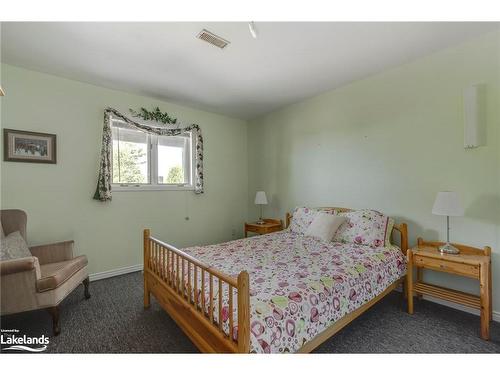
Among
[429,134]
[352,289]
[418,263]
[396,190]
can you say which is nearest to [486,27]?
[429,134]

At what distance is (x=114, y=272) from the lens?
314 cm

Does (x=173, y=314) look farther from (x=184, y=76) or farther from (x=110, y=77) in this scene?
(x=110, y=77)

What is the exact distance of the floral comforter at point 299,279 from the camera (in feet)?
4.22

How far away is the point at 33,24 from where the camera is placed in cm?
187

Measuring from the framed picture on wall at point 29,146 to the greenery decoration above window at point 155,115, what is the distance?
3.38 feet

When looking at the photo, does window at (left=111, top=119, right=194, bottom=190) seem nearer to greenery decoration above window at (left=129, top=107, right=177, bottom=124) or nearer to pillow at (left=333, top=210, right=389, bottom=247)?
greenery decoration above window at (left=129, top=107, right=177, bottom=124)

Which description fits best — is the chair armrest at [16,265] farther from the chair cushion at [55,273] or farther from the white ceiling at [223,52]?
the white ceiling at [223,52]

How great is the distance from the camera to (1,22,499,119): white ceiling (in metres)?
1.95

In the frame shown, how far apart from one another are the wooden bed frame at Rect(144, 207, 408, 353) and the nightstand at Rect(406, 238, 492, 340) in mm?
240

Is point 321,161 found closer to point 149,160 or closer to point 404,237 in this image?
point 404,237

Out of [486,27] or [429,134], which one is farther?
[429,134]

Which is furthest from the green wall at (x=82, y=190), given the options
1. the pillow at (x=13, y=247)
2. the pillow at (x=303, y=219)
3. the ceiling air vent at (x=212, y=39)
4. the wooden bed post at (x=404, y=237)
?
the wooden bed post at (x=404, y=237)

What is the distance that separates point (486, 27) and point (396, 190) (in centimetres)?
159

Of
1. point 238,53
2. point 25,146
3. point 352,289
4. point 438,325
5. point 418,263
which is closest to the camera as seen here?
point 352,289
